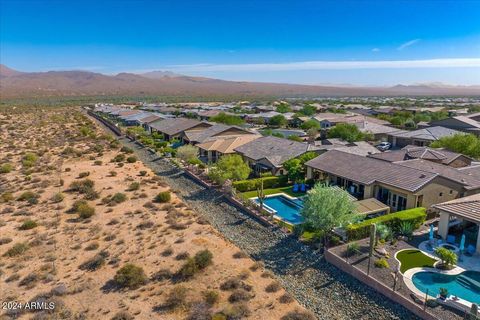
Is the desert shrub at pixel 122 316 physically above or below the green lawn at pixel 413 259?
below

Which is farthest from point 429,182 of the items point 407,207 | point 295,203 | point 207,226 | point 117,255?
point 117,255

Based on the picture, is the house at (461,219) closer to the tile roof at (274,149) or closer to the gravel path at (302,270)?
the gravel path at (302,270)

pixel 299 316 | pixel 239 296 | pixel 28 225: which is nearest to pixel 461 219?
pixel 299 316

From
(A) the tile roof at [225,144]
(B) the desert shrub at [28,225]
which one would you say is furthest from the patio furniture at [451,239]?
(B) the desert shrub at [28,225]

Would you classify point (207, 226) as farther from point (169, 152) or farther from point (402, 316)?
point (169, 152)

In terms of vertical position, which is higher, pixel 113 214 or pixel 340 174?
pixel 340 174

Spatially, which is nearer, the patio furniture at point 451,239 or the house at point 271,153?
the patio furniture at point 451,239
